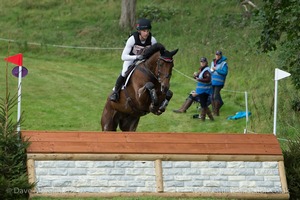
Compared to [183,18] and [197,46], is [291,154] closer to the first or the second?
[197,46]

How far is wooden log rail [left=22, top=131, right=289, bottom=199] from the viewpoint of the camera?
418 inches

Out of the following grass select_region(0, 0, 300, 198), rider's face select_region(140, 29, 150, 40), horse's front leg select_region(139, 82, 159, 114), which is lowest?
grass select_region(0, 0, 300, 198)

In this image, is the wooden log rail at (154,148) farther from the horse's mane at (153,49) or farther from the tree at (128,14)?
the tree at (128,14)

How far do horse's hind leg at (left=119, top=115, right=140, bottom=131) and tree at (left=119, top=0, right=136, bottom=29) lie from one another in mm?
19016

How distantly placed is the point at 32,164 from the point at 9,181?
457 millimetres

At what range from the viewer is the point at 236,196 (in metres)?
11.0

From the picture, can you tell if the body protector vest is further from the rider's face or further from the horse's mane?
the horse's mane

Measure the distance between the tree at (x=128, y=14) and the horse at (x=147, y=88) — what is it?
1920cm

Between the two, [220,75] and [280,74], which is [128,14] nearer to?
[220,75]

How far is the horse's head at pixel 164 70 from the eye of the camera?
13.0 m

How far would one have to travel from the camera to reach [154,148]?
1096 cm

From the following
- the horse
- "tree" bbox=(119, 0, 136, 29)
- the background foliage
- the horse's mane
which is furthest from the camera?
"tree" bbox=(119, 0, 136, 29)


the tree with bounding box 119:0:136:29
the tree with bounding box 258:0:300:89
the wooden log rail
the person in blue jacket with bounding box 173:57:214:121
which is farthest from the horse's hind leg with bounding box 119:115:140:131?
the tree with bounding box 119:0:136:29

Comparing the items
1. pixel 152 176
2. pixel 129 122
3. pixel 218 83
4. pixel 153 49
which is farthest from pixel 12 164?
pixel 218 83
